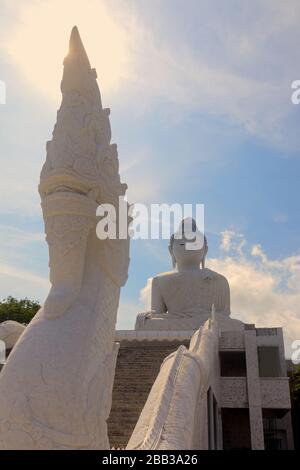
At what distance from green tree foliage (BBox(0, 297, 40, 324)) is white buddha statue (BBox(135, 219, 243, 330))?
7.73 metres

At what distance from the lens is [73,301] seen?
158 inches

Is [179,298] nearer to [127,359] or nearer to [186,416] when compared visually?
[127,359]

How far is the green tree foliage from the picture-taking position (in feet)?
77.2

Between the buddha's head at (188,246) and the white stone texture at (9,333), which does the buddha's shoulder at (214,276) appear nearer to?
the buddha's head at (188,246)

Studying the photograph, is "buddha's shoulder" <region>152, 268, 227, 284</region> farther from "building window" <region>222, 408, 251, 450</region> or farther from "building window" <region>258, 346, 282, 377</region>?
"building window" <region>222, 408, 251, 450</region>

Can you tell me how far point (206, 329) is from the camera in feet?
35.4

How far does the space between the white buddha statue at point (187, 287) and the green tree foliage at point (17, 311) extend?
773 cm

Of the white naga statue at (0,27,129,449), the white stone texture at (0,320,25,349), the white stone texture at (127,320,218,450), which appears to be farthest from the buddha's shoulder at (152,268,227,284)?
the white naga statue at (0,27,129,449)

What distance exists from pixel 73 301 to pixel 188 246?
16.0 m

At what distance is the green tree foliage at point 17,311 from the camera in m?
23.5

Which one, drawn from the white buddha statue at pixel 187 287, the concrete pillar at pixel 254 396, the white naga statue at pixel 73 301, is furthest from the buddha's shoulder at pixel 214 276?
the white naga statue at pixel 73 301

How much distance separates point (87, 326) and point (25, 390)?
73cm
